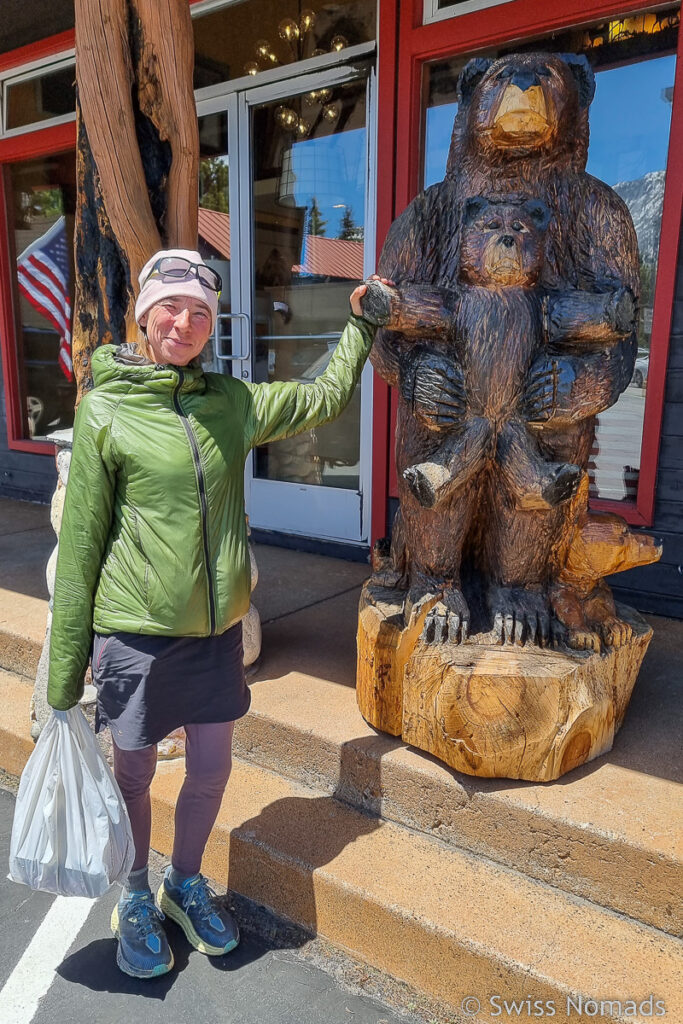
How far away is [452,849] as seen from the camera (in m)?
1.99

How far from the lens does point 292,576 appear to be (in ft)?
13.0

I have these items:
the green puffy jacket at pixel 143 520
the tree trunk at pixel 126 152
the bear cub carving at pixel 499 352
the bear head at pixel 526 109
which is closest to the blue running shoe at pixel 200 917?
the green puffy jacket at pixel 143 520

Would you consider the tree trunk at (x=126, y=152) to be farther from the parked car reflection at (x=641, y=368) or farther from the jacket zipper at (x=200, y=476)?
the parked car reflection at (x=641, y=368)

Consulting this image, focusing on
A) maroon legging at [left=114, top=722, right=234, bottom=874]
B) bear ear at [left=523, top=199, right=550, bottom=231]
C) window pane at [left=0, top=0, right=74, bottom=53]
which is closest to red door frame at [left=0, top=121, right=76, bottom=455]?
window pane at [left=0, top=0, right=74, bottom=53]

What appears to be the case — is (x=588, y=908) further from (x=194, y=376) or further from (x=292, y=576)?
(x=292, y=576)

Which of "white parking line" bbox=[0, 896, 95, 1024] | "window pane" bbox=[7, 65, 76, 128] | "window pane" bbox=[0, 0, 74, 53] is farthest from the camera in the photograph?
"window pane" bbox=[7, 65, 76, 128]

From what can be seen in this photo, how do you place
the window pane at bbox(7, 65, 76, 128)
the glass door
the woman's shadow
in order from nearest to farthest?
1. the woman's shadow
2. the glass door
3. the window pane at bbox(7, 65, 76, 128)

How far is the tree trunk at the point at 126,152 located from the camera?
2398 mm

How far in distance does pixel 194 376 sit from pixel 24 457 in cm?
514

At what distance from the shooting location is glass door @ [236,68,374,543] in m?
4.20

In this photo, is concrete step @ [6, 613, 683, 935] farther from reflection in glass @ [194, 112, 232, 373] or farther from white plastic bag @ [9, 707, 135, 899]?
reflection in glass @ [194, 112, 232, 373]

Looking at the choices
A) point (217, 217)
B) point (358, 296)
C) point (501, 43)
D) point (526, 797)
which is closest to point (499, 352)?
point (358, 296)

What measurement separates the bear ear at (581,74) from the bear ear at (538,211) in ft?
1.06

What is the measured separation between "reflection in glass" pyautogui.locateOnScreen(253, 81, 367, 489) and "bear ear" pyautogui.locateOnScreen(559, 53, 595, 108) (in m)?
2.24
